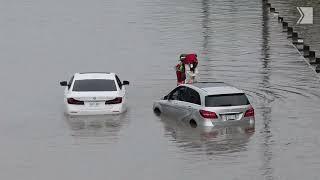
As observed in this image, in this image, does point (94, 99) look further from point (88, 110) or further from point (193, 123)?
point (193, 123)

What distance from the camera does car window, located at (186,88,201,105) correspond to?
23688 millimetres

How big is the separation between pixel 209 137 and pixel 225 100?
57.4 inches

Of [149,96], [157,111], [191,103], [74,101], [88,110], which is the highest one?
[191,103]

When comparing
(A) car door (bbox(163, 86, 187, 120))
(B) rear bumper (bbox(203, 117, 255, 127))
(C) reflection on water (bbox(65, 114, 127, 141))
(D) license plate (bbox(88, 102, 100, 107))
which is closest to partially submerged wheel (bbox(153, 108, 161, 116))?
(A) car door (bbox(163, 86, 187, 120))

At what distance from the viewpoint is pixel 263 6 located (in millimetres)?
64375

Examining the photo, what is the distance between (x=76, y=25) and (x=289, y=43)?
15617mm

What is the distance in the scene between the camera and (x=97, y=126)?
24.1 m

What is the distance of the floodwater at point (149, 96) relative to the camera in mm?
19594

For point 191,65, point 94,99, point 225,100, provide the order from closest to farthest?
point 225,100, point 94,99, point 191,65

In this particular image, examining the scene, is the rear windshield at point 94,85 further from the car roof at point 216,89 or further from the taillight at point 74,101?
the car roof at point 216,89

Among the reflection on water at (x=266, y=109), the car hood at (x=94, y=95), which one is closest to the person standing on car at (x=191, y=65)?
the reflection on water at (x=266, y=109)

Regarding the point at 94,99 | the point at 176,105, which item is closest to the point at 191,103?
the point at 176,105

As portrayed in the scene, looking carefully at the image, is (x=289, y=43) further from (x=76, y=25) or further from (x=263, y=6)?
(x=263, y=6)

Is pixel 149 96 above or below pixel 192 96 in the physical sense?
below
